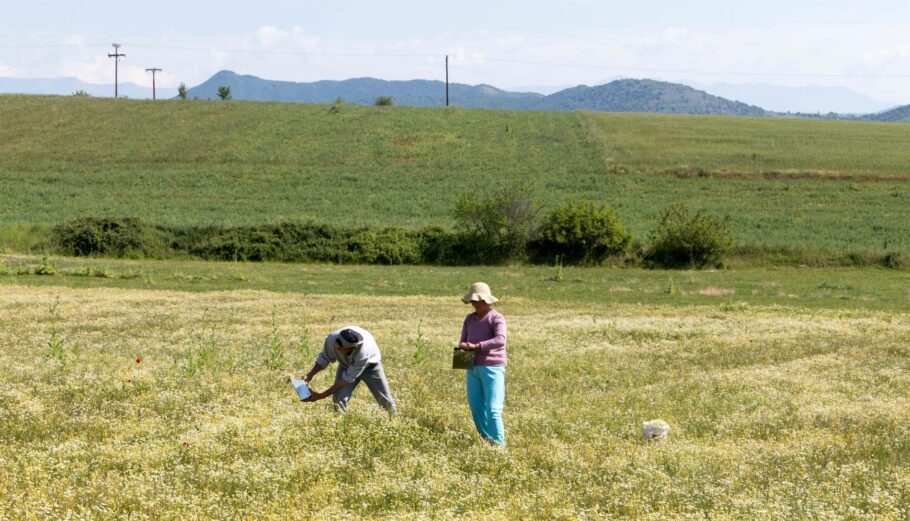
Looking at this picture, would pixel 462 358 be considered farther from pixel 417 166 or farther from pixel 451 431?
pixel 417 166

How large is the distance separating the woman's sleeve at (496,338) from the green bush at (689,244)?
123 ft

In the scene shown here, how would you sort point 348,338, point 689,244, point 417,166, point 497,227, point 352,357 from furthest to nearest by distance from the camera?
point 417,166
point 497,227
point 689,244
point 352,357
point 348,338

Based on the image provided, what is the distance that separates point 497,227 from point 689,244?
10161 mm

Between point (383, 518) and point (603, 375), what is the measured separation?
405 inches

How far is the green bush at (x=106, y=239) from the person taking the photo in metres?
48.5

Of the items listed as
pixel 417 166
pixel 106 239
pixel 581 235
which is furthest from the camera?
pixel 417 166

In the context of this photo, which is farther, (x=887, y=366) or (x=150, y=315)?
(x=150, y=315)

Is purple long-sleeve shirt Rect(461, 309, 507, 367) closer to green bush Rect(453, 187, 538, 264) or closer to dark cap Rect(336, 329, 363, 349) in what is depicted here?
dark cap Rect(336, 329, 363, 349)

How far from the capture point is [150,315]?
2672 cm

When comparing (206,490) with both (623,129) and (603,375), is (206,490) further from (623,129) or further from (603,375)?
(623,129)

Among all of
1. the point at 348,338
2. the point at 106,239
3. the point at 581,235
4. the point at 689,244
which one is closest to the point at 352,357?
the point at 348,338

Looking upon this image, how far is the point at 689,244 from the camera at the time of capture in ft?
156

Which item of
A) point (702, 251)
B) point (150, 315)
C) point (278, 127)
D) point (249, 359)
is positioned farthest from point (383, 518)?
point (278, 127)

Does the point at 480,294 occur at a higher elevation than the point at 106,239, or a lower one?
higher
